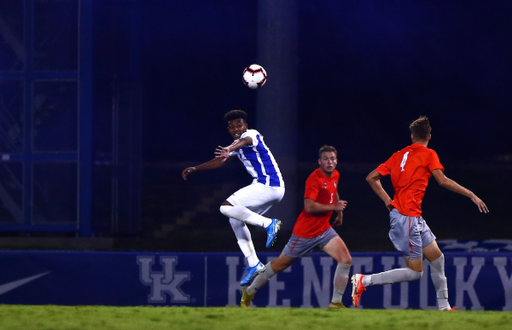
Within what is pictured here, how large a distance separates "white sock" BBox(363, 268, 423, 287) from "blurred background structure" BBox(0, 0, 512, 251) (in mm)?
6898

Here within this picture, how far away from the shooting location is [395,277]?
22.9 ft

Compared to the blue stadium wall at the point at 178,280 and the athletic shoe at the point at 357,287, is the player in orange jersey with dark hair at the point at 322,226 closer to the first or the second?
the athletic shoe at the point at 357,287

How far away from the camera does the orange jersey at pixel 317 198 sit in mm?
7434

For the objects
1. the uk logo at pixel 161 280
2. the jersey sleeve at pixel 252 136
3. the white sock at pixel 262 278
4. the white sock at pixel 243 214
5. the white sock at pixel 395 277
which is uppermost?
the jersey sleeve at pixel 252 136

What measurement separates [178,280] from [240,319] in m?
3.82

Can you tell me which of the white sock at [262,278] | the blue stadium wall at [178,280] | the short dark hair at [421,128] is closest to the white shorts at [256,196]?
the white sock at [262,278]

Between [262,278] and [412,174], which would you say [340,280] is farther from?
[412,174]

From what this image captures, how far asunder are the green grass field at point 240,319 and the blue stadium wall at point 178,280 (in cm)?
278

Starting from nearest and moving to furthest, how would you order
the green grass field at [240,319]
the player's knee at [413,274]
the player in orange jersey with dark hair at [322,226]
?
the green grass field at [240,319], the player's knee at [413,274], the player in orange jersey with dark hair at [322,226]

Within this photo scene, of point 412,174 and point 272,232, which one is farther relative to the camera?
point 272,232

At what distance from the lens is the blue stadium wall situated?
984 cm

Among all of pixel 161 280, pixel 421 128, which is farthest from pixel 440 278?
pixel 161 280

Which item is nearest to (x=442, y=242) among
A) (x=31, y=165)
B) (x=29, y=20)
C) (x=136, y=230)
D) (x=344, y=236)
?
(x=344, y=236)

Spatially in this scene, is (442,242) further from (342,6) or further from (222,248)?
(342,6)
